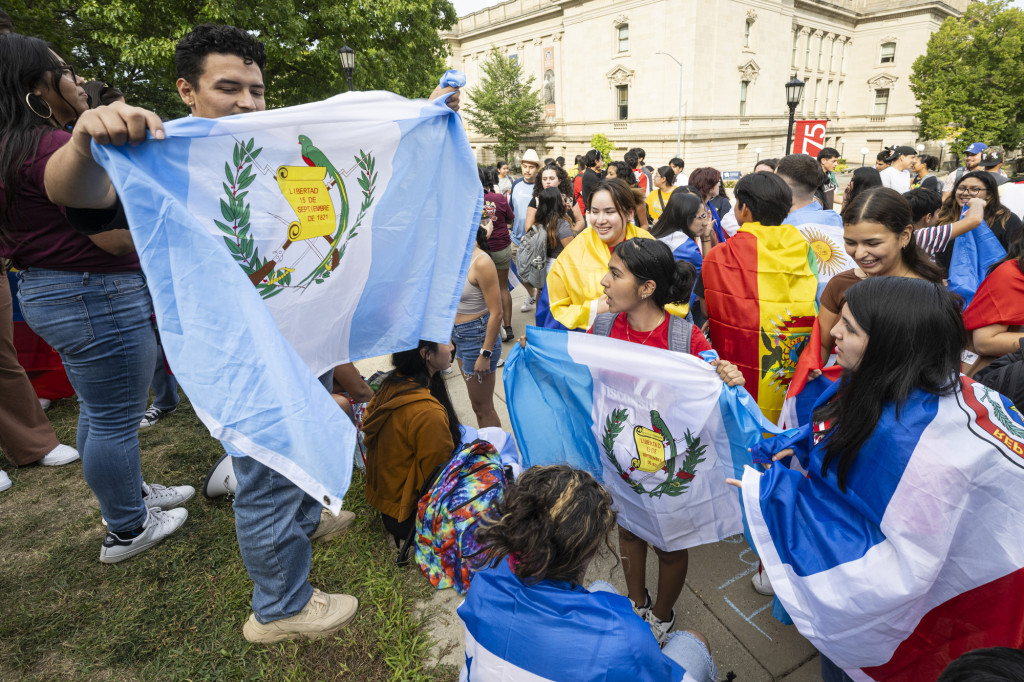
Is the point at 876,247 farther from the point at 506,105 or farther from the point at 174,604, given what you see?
the point at 506,105

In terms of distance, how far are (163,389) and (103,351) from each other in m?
2.40

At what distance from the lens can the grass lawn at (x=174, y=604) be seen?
2.34 m

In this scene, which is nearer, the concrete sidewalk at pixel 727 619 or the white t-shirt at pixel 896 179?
the concrete sidewalk at pixel 727 619

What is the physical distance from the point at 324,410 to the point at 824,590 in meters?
1.67

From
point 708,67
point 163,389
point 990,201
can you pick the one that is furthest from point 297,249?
point 708,67

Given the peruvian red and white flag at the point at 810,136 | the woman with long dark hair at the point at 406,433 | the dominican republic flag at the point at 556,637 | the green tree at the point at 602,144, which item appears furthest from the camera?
the green tree at the point at 602,144

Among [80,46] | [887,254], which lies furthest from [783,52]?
[887,254]

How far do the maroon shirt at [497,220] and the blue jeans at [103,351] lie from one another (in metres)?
3.95

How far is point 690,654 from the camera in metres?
1.88

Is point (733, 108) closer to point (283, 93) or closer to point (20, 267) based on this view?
point (283, 93)

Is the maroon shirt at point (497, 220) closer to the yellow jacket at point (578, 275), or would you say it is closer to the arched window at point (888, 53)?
the yellow jacket at point (578, 275)

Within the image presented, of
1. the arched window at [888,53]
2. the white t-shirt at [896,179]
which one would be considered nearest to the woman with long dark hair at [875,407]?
the white t-shirt at [896,179]

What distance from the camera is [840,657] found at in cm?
176

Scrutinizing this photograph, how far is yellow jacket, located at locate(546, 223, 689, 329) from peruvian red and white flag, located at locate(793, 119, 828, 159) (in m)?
6.20
